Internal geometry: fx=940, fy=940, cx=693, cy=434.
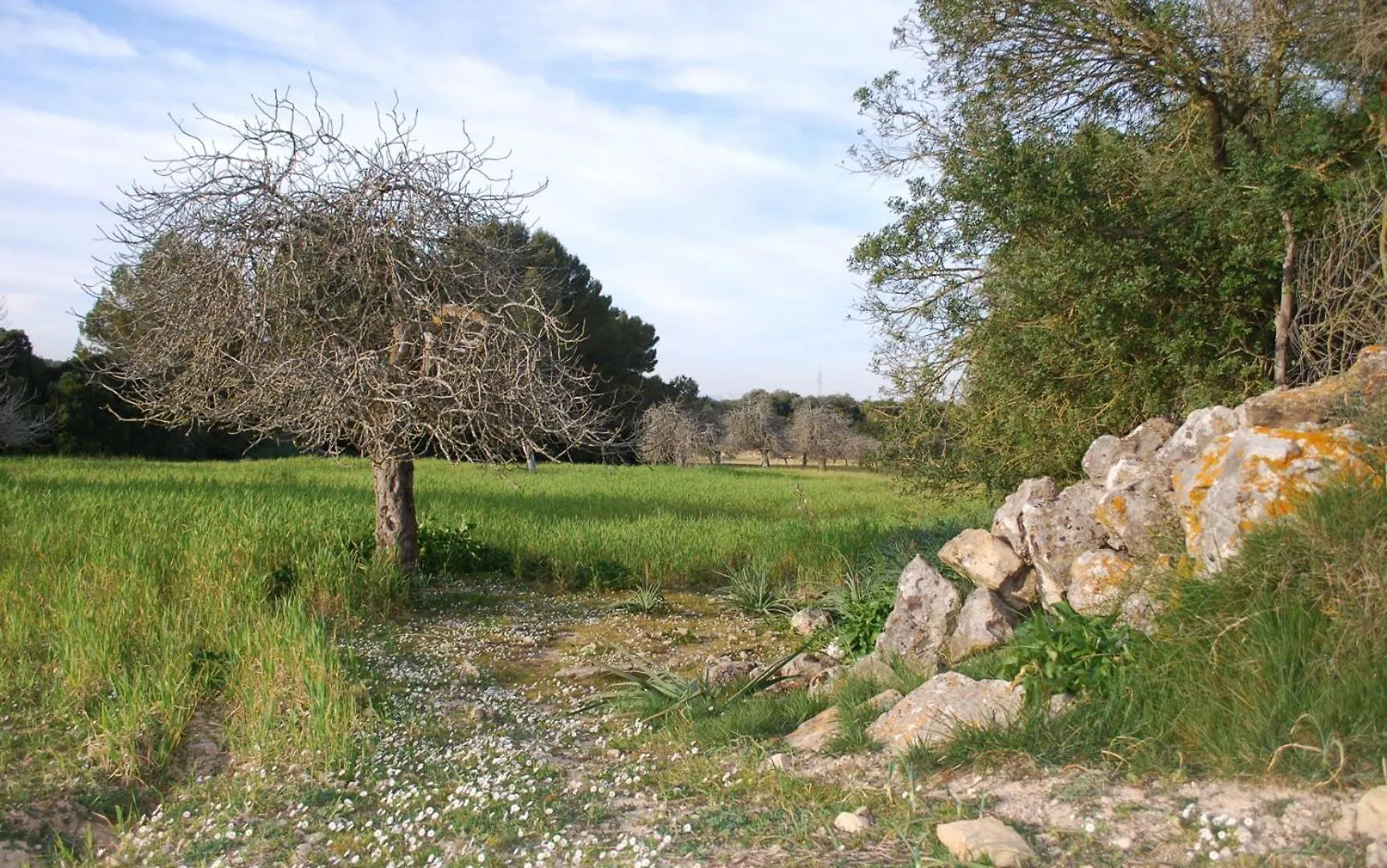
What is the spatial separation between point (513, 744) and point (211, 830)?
1.52 m

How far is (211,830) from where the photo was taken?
13.6 ft

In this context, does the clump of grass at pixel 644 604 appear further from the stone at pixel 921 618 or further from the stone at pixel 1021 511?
the stone at pixel 1021 511

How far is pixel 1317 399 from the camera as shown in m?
5.29

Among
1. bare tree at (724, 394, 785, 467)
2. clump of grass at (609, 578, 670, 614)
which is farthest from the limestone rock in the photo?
bare tree at (724, 394, 785, 467)

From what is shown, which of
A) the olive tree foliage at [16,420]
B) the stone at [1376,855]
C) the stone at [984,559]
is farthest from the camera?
the olive tree foliage at [16,420]

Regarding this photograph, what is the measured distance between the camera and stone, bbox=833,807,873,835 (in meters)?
3.63

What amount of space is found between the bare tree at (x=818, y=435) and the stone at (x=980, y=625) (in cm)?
4777

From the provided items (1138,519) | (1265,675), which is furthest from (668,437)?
(1265,675)

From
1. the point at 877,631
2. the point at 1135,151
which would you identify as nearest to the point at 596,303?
the point at 1135,151

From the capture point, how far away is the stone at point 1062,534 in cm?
608

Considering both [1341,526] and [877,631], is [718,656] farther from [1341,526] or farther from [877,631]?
[1341,526]

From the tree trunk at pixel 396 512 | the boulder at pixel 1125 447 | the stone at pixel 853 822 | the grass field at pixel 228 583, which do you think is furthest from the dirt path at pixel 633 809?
the tree trunk at pixel 396 512

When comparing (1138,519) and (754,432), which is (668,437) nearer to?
(754,432)

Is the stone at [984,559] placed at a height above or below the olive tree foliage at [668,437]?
below
